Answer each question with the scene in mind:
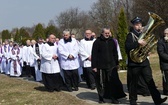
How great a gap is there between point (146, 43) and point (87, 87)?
4.94 metres

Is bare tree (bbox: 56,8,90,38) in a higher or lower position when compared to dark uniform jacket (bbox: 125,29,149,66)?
higher

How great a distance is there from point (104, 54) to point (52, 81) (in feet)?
11.0

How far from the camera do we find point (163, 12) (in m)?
36.4

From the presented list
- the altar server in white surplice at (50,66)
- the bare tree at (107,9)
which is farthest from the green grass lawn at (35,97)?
the bare tree at (107,9)

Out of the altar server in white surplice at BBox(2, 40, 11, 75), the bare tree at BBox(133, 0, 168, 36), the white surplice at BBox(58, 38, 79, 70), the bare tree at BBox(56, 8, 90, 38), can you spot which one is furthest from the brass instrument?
the bare tree at BBox(56, 8, 90, 38)

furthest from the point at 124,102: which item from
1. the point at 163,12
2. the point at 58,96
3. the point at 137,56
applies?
the point at 163,12

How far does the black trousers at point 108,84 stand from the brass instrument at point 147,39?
1304mm

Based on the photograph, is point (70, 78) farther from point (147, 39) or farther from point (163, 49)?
point (147, 39)

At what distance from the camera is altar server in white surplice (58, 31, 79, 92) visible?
37.4 ft

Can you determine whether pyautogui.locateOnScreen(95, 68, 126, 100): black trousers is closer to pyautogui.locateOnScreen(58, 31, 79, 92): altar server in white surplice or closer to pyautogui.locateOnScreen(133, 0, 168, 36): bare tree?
pyautogui.locateOnScreen(58, 31, 79, 92): altar server in white surplice

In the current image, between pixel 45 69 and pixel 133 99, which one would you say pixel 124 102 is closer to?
pixel 133 99

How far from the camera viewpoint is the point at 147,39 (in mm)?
7574

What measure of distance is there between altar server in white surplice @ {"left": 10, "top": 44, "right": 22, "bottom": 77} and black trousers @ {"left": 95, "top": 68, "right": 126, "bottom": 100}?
10.3 metres

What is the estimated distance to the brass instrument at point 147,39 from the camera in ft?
24.5
